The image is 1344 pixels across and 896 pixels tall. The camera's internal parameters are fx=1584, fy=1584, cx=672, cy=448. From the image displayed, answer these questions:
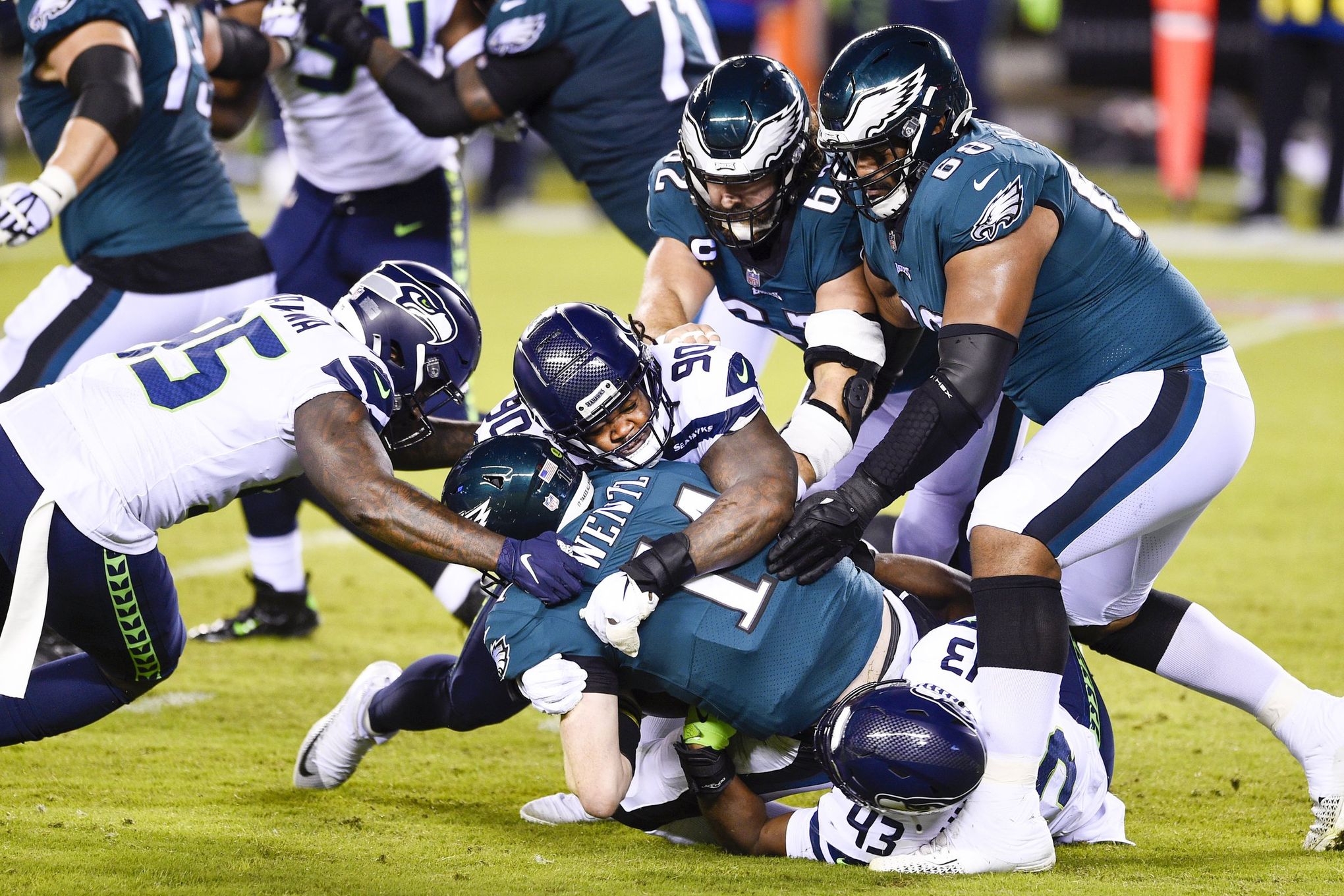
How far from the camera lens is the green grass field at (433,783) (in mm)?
3041

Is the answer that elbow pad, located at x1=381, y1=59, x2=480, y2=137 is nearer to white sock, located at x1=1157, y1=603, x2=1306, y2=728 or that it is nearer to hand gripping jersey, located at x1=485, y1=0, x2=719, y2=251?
hand gripping jersey, located at x1=485, y1=0, x2=719, y2=251

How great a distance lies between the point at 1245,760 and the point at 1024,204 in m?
1.64

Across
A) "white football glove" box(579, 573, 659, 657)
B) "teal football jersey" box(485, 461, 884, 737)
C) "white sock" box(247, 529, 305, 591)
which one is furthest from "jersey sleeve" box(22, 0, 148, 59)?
"white football glove" box(579, 573, 659, 657)

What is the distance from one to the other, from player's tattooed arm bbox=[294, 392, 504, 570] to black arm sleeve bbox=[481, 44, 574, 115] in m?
2.12

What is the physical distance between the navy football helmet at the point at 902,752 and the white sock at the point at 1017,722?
0.05 meters

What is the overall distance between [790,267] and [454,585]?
148 cm

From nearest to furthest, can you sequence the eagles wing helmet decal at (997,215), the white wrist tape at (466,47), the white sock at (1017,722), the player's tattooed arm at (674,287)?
the white sock at (1017,722) → the eagles wing helmet decal at (997,215) → the player's tattooed arm at (674,287) → the white wrist tape at (466,47)

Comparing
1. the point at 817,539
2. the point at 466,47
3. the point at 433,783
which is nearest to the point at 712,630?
the point at 817,539

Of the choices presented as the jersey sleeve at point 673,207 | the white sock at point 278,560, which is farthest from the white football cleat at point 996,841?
the white sock at point 278,560

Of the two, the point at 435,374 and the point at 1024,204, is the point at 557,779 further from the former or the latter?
the point at 1024,204

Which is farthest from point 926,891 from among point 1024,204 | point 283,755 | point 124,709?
point 124,709

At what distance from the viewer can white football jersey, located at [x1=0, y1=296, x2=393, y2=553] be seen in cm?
325

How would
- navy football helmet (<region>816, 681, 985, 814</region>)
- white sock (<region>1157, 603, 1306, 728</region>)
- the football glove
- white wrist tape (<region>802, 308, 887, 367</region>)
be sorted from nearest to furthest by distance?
navy football helmet (<region>816, 681, 985, 814</region>)
white sock (<region>1157, 603, 1306, 728</region>)
white wrist tape (<region>802, 308, 887, 367</region>)
the football glove

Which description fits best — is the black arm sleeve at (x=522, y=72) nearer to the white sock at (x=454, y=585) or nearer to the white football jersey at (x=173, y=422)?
the white sock at (x=454, y=585)
